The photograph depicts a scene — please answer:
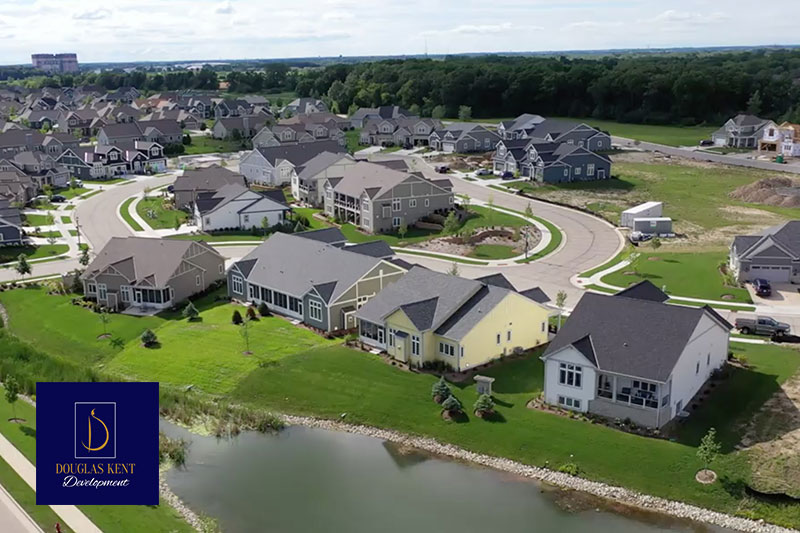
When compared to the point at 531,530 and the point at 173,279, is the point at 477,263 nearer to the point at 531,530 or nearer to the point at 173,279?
the point at 173,279

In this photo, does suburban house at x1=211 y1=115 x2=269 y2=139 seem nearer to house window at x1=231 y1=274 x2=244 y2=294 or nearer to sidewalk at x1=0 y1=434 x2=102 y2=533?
house window at x1=231 y1=274 x2=244 y2=294

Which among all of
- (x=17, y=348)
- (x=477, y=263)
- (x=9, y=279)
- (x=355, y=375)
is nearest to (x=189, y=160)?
(x=9, y=279)

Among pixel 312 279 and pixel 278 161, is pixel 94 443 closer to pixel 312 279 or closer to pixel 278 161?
pixel 312 279

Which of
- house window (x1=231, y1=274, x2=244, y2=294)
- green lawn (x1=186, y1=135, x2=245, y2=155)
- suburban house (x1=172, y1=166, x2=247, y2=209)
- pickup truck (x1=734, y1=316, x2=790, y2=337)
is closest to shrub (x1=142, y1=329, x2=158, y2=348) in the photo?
house window (x1=231, y1=274, x2=244, y2=294)

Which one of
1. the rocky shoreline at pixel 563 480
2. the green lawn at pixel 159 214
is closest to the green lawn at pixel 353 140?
the green lawn at pixel 159 214

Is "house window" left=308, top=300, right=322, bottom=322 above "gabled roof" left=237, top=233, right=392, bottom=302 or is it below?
below

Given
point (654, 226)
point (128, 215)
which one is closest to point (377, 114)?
point (128, 215)
